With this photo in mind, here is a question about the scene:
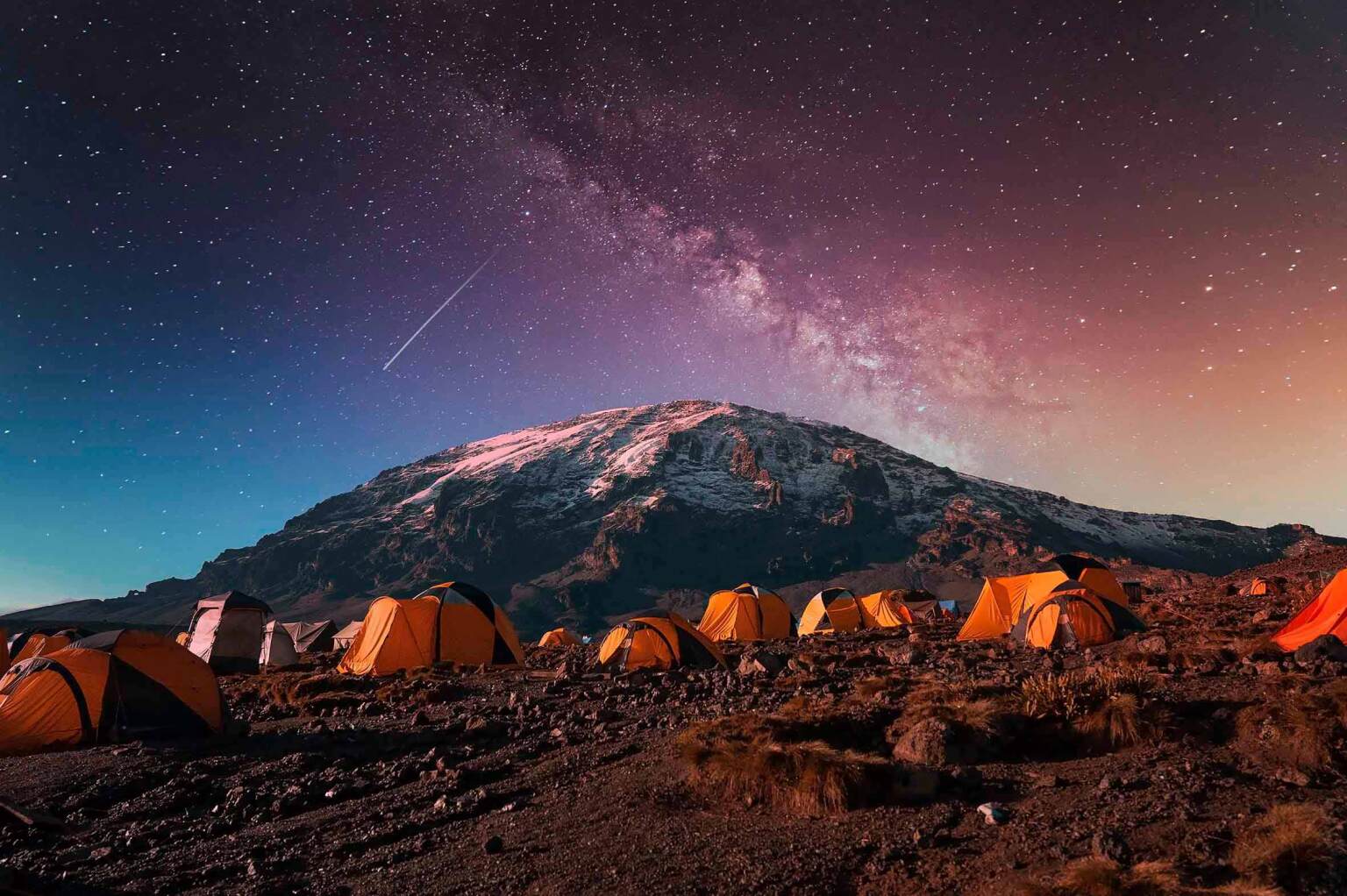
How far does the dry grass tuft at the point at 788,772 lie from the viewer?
25.0ft

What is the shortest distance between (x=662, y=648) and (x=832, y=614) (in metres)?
23.9

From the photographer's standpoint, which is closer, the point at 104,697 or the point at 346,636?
the point at 104,697

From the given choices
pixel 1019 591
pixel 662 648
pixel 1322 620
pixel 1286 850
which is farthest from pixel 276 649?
pixel 1322 620

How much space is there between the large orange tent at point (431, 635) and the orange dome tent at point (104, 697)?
870 cm

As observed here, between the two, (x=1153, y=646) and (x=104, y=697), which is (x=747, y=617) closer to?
(x=1153, y=646)

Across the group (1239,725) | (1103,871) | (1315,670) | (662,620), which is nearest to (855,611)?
(662,620)

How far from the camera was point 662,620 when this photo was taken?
72.3ft

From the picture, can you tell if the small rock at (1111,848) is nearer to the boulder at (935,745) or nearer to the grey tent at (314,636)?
the boulder at (935,745)

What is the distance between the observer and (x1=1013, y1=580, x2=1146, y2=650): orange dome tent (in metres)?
21.5

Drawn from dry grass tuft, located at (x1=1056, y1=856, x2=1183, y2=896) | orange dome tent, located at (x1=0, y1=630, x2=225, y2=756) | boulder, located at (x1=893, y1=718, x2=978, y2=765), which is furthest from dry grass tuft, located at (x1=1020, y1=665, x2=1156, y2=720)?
orange dome tent, located at (x1=0, y1=630, x2=225, y2=756)

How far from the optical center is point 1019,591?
28125 mm

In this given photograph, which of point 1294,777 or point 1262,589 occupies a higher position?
point 1294,777

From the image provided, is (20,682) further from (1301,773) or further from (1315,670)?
(1315,670)

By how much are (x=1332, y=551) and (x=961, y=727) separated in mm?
64644
